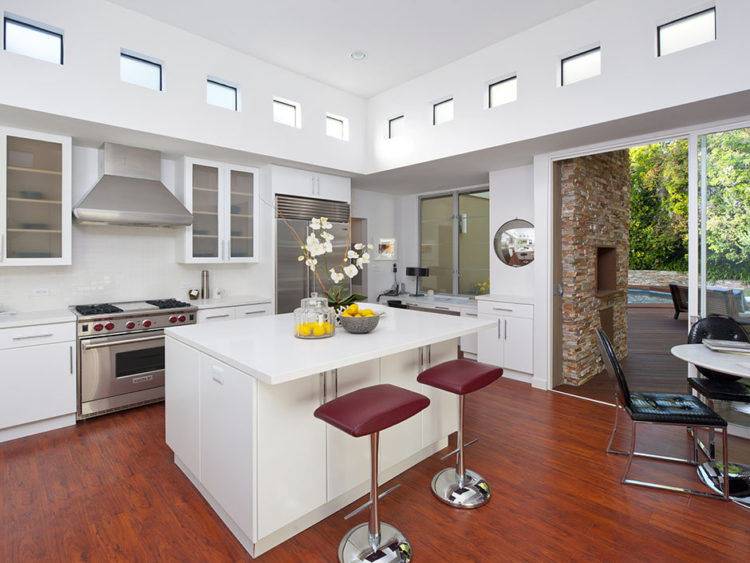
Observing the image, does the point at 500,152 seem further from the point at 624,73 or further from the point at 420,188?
the point at 420,188

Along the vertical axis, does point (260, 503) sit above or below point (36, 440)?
above

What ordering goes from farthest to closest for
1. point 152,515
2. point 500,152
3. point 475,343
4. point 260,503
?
point 475,343 < point 500,152 < point 152,515 < point 260,503

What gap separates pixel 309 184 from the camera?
4.92 metres

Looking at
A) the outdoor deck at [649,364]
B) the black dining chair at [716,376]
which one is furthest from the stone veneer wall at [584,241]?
the black dining chair at [716,376]

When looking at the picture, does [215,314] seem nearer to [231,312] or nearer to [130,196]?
[231,312]

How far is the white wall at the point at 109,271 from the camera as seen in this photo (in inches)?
144

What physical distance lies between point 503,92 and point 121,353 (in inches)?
171

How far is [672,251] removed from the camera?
11.3 meters

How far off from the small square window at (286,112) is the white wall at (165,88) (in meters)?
0.10

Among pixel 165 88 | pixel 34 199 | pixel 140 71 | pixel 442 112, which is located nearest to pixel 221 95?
pixel 165 88

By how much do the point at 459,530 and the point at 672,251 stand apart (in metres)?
12.5

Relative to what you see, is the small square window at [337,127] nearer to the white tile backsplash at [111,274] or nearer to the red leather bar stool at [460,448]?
the white tile backsplash at [111,274]

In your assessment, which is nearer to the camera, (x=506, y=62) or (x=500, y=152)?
(x=506, y=62)

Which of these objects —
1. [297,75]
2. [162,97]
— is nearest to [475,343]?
[297,75]
